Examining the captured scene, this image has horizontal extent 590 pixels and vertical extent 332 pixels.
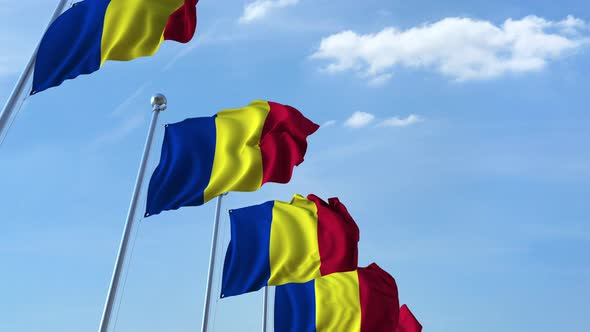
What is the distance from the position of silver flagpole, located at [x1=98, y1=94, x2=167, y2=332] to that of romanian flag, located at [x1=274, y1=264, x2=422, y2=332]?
7.30 m

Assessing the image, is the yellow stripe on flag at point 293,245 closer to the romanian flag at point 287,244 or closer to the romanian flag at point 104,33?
the romanian flag at point 287,244

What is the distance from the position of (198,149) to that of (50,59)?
612 centimetres

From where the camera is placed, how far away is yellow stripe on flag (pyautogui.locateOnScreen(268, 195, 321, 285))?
19828 mm

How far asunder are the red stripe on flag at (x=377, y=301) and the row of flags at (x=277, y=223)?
28 millimetres

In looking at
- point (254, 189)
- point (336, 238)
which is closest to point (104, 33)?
point (254, 189)

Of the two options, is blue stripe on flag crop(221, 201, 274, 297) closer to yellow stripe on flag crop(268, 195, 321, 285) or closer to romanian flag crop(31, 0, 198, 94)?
yellow stripe on flag crop(268, 195, 321, 285)

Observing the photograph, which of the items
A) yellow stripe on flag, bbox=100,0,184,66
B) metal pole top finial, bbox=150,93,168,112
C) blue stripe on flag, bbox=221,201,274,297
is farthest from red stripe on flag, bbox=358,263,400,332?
yellow stripe on flag, bbox=100,0,184,66

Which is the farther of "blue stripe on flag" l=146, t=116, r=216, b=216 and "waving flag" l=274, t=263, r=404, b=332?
"waving flag" l=274, t=263, r=404, b=332

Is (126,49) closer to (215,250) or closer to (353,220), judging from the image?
(215,250)

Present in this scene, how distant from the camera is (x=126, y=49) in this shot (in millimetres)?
13414

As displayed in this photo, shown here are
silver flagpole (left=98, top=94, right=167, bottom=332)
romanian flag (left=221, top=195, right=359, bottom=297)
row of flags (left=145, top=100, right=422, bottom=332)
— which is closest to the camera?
silver flagpole (left=98, top=94, right=167, bottom=332)

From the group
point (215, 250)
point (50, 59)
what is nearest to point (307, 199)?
point (215, 250)

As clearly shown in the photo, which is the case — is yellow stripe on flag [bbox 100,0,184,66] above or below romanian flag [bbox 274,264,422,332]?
above

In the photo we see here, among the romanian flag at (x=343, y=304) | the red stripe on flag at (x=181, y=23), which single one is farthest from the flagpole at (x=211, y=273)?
the red stripe on flag at (x=181, y=23)
